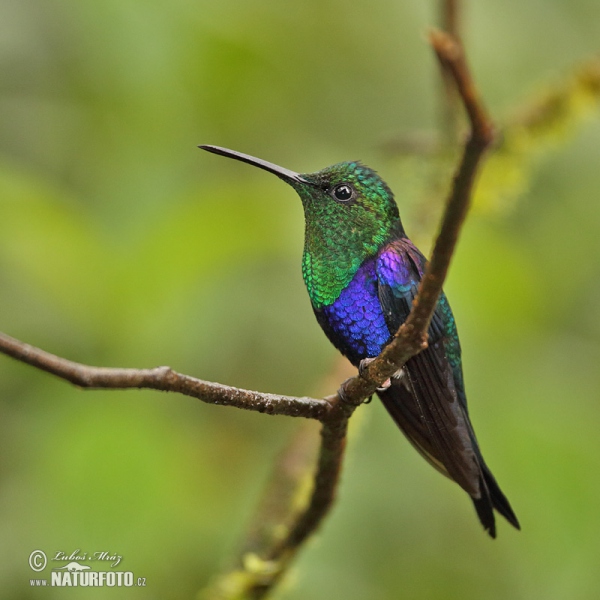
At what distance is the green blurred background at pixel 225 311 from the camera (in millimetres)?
2514

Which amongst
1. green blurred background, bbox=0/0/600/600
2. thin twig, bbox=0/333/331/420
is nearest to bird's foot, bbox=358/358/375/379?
thin twig, bbox=0/333/331/420

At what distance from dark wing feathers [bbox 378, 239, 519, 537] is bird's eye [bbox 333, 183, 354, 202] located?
0.20m

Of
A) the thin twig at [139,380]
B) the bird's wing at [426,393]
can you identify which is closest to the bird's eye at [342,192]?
the bird's wing at [426,393]

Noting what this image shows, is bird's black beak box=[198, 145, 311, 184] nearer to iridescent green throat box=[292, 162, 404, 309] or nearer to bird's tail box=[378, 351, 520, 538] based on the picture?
iridescent green throat box=[292, 162, 404, 309]

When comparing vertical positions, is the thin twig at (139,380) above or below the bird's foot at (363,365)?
below

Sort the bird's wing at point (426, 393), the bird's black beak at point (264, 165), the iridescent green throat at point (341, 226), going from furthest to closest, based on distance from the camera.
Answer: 1. the iridescent green throat at point (341, 226)
2. the bird's wing at point (426, 393)
3. the bird's black beak at point (264, 165)

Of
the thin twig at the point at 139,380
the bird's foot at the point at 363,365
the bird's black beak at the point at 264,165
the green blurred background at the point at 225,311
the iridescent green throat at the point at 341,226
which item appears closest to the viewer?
the thin twig at the point at 139,380

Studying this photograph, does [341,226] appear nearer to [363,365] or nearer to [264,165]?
[264,165]

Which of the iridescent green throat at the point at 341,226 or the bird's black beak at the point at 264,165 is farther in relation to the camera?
the iridescent green throat at the point at 341,226

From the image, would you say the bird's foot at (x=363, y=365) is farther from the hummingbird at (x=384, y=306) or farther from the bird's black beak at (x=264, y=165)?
the bird's black beak at (x=264, y=165)

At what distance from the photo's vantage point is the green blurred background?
2.51 metres

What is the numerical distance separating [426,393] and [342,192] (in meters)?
0.64

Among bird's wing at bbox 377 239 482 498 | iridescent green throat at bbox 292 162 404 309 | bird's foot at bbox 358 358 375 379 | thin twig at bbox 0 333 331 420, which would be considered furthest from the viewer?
iridescent green throat at bbox 292 162 404 309

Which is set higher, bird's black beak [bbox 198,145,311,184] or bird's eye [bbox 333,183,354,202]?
bird's eye [bbox 333,183,354,202]
